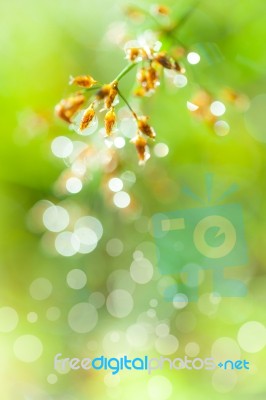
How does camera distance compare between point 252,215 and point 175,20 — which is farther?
point 252,215

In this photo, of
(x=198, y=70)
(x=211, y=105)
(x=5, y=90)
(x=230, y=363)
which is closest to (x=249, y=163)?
(x=198, y=70)

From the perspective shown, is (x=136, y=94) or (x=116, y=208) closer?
(x=136, y=94)

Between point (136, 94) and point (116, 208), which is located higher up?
point (116, 208)

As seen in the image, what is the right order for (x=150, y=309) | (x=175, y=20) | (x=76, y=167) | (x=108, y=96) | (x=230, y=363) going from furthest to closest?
(x=150, y=309)
(x=230, y=363)
(x=175, y=20)
(x=76, y=167)
(x=108, y=96)

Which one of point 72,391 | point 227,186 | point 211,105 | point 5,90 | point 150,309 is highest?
point 5,90

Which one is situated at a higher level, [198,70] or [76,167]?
[198,70]

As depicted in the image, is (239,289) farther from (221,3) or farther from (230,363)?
(221,3)

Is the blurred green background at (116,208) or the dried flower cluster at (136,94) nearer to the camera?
the dried flower cluster at (136,94)

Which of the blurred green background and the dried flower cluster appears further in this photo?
the blurred green background
